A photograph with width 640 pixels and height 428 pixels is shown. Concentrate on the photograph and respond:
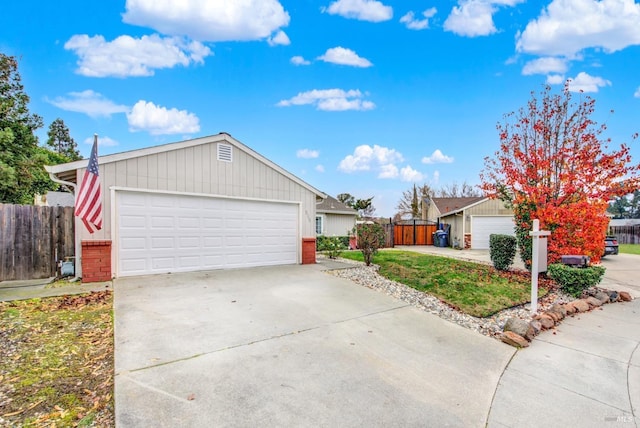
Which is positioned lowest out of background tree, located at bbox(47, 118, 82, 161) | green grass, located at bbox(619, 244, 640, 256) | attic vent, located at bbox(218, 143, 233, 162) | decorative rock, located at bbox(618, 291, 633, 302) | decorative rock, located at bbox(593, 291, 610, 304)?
green grass, located at bbox(619, 244, 640, 256)

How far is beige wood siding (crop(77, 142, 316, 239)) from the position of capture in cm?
705

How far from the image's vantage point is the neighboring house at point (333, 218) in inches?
717

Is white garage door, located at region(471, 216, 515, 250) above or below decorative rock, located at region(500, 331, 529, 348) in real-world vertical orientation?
above

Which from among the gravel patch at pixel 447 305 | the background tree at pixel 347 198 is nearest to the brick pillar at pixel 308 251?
the gravel patch at pixel 447 305

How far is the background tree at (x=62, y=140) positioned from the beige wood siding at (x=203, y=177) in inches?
1120

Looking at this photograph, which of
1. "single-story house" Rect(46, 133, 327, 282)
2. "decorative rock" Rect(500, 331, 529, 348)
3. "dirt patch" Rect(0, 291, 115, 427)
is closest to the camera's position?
"dirt patch" Rect(0, 291, 115, 427)

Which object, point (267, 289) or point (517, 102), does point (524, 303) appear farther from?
point (517, 102)

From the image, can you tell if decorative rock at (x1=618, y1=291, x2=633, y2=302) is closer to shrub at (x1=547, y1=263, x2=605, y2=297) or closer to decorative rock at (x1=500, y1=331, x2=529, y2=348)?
shrub at (x1=547, y1=263, x2=605, y2=297)

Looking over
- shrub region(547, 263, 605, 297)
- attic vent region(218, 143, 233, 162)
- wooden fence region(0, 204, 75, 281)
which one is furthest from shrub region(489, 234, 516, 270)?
wooden fence region(0, 204, 75, 281)

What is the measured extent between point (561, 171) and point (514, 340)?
584 centimetres

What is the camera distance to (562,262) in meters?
7.00

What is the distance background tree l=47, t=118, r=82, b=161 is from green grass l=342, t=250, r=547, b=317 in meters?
33.1

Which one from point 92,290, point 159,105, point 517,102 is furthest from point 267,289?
point 159,105

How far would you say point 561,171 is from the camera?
776 centimetres
